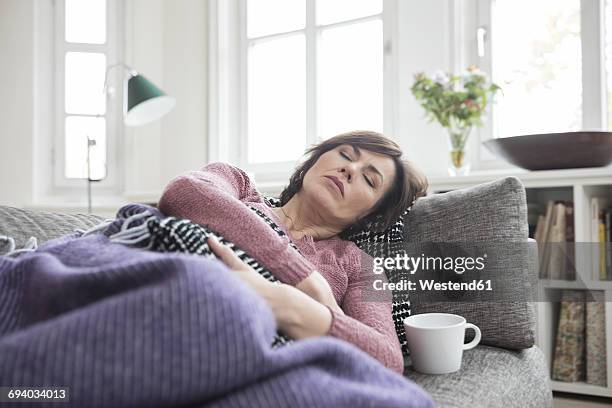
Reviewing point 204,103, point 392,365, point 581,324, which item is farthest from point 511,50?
point 392,365

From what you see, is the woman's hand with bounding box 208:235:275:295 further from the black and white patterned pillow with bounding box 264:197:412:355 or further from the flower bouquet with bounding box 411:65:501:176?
the flower bouquet with bounding box 411:65:501:176

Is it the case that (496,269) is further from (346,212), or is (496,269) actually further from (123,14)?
(123,14)

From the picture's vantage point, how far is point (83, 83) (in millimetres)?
3459

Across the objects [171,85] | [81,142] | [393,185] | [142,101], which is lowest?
[393,185]

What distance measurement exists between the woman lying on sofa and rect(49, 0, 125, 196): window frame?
7.90 feet

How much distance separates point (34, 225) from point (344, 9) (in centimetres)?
246

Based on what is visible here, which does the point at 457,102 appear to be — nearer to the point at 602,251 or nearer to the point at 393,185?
the point at 602,251

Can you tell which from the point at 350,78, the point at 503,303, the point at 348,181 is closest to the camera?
the point at 503,303

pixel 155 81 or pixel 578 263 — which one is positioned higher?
pixel 155 81

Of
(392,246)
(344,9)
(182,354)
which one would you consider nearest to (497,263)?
(392,246)

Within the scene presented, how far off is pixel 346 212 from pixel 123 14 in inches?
113

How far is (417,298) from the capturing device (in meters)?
1.16

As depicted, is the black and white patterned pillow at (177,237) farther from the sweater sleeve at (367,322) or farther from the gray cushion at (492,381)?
the gray cushion at (492,381)

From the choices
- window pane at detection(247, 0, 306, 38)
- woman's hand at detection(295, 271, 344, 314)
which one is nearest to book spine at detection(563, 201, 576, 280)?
woman's hand at detection(295, 271, 344, 314)
